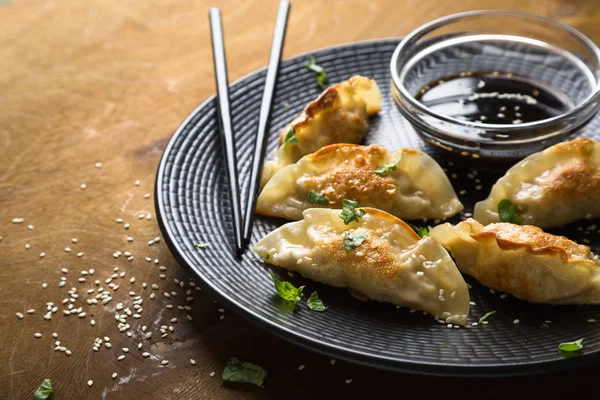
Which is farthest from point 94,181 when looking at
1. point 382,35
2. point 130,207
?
point 382,35

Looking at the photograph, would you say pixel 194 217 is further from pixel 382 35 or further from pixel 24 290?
pixel 382 35

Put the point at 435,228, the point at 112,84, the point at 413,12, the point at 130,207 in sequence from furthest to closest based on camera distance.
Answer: the point at 413,12 → the point at 112,84 → the point at 130,207 → the point at 435,228

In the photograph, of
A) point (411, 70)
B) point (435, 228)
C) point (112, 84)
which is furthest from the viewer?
point (112, 84)

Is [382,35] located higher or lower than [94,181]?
higher

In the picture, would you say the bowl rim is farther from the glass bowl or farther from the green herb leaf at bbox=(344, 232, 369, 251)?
the green herb leaf at bbox=(344, 232, 369, 251)

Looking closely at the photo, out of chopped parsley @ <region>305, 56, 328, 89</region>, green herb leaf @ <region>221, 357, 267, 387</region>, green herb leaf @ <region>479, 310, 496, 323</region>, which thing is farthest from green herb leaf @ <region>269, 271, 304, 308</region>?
chopped parsley @ <region>305, 56, 328, 89</region>

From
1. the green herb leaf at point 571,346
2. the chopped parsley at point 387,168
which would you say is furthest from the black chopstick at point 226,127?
the green herb leaf at point 571,346

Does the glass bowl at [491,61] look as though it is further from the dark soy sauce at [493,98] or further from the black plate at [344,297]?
the black plate at [344,297]
